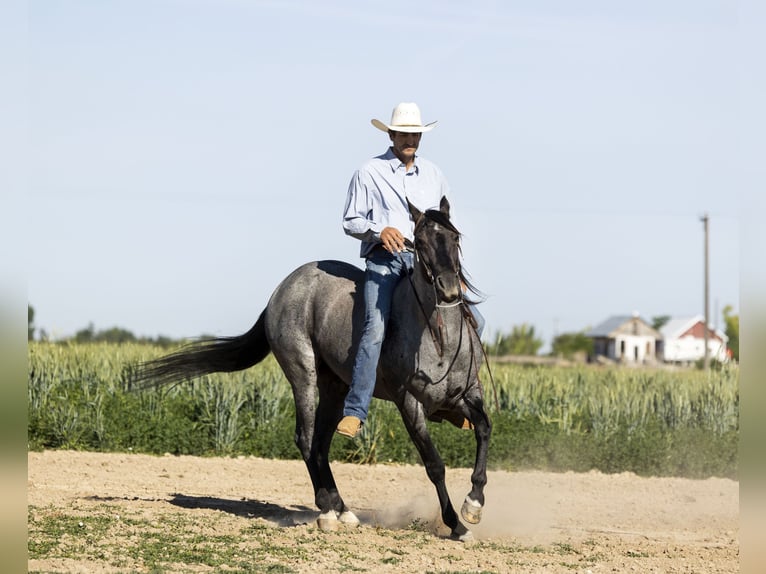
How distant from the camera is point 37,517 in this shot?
782 centimetres

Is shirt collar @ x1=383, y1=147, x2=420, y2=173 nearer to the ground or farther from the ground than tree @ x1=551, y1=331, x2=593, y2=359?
farther from the ground

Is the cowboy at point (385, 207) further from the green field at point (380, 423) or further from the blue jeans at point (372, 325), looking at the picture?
the green field at point (380, 423)

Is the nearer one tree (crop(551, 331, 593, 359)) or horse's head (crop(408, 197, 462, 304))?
horse's head (crop(408, 197, 462, 304))

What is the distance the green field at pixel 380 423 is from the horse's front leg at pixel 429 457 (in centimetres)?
514

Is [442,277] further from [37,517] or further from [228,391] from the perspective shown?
[228,391]

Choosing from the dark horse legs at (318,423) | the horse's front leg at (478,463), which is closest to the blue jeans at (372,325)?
the horse's front leg at (478,463)

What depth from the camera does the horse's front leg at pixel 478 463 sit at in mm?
7188

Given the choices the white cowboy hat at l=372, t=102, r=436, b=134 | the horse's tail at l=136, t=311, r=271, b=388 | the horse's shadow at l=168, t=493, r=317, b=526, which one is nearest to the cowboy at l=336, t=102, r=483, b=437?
the white cowboy hat at l=372, t=102, r=436, b=134

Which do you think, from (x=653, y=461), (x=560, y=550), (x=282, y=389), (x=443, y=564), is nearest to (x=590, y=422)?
(x=653, y=461)

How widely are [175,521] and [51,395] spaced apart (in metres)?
7.26

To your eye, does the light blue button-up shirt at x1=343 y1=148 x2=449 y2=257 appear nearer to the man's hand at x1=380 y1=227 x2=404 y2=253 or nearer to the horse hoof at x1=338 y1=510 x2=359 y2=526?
the man's hand at x1=380 y1=227 x2=404 y2=253

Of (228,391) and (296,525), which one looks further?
(228,391)

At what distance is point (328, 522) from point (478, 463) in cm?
138

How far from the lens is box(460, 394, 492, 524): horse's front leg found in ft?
23.6
